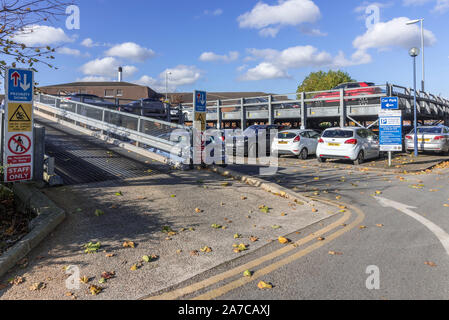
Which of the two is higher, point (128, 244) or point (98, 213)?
point (98, 213)

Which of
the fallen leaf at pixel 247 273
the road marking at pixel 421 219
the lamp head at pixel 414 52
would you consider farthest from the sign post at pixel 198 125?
the lamp head at pixel 414 52

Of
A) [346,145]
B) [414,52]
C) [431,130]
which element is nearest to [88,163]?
[346,145]

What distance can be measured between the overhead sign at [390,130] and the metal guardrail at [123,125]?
8753 millimetres

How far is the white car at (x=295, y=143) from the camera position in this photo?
16.6 meters

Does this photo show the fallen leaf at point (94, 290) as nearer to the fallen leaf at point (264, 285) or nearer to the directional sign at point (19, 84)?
the fallen leaf at point (264, 285)

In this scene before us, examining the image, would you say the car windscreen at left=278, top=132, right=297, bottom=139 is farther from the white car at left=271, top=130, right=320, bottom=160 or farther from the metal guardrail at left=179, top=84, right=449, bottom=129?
the metal guardrail at left=179, top=84, right=449, bottom=129

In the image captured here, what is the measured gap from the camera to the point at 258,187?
8.90 m

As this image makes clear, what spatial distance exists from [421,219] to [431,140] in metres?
13.9

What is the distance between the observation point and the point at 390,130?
14.5m

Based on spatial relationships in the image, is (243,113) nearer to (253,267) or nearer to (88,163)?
(88,163)

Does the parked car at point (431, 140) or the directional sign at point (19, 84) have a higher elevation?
the directional sign at point (19, 84)
